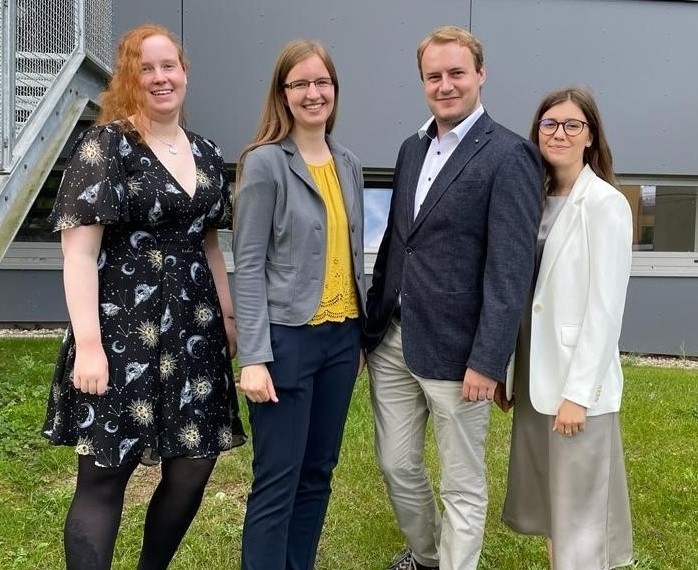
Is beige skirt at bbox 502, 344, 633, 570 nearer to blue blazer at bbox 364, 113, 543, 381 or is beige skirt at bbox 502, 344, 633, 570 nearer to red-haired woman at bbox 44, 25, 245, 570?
blue blazer at bbox 364, 113, 543, 381

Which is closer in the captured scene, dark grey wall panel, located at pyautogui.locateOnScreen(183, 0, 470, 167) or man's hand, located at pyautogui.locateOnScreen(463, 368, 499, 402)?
man's hand, located at pyautogui.locateOnScreen(463, 368, 499, 402)

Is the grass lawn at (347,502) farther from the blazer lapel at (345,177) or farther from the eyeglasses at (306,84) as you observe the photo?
the eyeglasses at (306,84)

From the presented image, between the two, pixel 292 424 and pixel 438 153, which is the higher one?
pixel 438 153

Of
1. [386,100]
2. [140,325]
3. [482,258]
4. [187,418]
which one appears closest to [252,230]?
[140,325]

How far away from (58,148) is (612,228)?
3.96 metres

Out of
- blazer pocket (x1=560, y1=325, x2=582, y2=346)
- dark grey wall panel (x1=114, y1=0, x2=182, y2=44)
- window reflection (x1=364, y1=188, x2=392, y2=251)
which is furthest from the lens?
window reflection (x1=364, y1=188, x2=392, y2=251)

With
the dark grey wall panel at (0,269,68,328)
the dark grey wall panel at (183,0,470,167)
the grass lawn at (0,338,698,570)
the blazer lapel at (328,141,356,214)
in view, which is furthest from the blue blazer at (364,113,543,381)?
the dark grey wall panel at (0,269,68,328)

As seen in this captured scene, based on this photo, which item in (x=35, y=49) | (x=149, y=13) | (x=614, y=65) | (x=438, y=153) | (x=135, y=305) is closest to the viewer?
(x=135, y=305)

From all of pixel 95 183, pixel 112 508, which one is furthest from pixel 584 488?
pixel 95 183

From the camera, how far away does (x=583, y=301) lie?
7.39 feet

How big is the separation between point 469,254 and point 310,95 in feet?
2.52

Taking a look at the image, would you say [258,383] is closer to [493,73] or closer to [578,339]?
[578,339]

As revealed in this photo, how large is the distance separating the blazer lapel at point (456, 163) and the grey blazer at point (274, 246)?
0.37 meters

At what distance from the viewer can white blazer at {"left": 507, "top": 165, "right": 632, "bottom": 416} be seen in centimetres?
220
